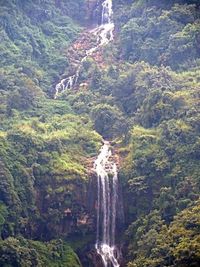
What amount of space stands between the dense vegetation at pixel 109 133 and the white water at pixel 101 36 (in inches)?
19.8

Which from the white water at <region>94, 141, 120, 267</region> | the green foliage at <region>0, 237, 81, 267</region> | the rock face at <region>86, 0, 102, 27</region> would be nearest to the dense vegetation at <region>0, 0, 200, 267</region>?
the green foliage at <region>0, 237, 81, 267</region>

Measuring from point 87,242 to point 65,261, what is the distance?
1768 millimetres

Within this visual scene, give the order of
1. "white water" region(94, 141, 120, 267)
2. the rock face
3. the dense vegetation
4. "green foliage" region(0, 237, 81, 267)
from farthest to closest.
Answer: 1. the rock face
2. "white water" region(94, 141, 120, 267)
3. the dense vegetation
4. "green foliage" region(0, 237, 81, 267)

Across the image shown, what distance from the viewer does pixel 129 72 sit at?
29.3 meters

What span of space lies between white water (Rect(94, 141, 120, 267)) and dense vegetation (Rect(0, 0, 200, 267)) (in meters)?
0.47

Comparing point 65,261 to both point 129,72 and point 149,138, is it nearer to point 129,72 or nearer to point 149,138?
point 149,138

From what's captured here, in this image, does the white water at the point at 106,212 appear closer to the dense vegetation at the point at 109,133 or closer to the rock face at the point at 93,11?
the dense vegetation at the point at 109,133

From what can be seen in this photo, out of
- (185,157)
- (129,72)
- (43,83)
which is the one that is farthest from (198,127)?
(43,83)

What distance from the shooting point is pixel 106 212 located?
23641 mm

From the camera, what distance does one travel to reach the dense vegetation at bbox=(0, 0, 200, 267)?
69.9ft

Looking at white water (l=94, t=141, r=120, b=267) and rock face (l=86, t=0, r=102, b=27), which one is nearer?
white water (l=94, t=141, r=120, b=267)

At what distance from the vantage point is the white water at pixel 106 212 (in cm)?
2306

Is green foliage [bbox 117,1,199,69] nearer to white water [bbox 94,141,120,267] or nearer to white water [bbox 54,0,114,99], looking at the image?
white water [bbox 54,0,114,99]

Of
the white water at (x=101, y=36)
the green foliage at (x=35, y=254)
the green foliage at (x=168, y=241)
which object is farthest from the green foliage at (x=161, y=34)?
the green foliage at (x=35, y=254)
